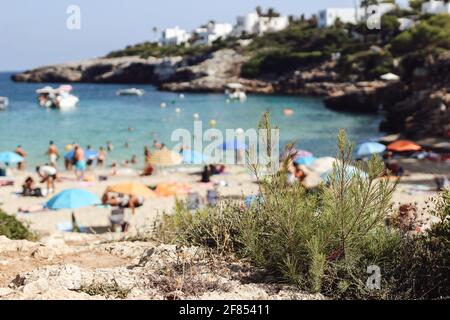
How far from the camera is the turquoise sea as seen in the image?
34.8 metres

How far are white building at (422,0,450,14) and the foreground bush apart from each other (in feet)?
280

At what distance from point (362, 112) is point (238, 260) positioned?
48.4 m

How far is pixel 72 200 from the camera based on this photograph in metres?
13.7

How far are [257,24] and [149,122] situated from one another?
78.1 m

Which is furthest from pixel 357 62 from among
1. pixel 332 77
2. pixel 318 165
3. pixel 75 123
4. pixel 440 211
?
pixel 440 211

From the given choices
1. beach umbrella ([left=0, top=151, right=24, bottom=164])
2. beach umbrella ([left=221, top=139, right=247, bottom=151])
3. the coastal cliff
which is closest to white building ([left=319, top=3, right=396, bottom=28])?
the coastal cliff

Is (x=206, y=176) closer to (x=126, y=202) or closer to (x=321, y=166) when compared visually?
(x=321, y=166)

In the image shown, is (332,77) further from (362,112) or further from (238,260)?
(238,260)

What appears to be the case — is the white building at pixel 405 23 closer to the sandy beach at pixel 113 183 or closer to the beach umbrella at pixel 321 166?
the sandy beach at pixel 113 183

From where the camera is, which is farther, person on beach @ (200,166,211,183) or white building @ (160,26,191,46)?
white building @ (160,26,191,46)

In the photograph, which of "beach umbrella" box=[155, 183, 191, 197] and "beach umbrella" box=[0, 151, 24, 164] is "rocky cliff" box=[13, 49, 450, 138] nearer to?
"beach umbrella" box=[155, 183, 191, 197]

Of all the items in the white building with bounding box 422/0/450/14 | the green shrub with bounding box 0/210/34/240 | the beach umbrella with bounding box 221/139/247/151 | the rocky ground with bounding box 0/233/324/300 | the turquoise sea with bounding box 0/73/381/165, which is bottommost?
the turquoise sea with bounding box 0/73/381/165
